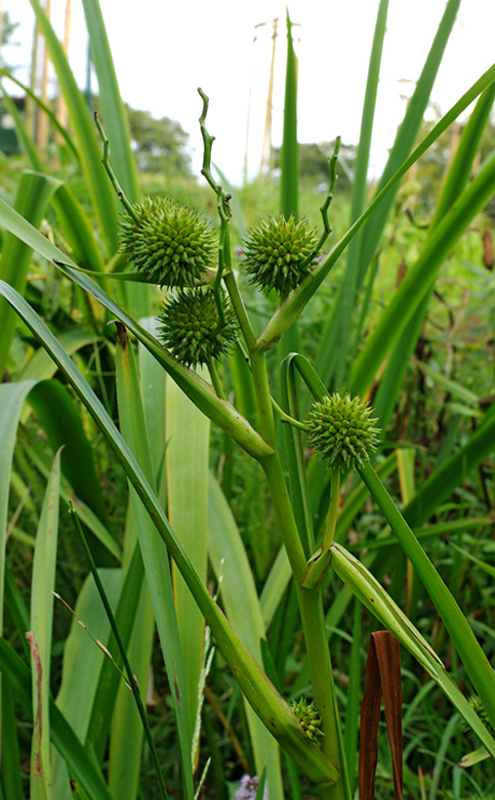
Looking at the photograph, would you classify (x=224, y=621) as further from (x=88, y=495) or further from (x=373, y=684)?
(x=88, y=495)

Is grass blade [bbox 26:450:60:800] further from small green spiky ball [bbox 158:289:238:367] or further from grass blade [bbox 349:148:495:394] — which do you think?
grass blade [bbox 349:148:495:394]

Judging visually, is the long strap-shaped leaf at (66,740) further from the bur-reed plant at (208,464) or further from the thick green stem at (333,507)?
the thick green stem at (333,507)

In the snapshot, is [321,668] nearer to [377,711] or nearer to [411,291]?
[377,711]

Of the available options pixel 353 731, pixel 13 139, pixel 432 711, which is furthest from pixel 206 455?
pixel 13 139

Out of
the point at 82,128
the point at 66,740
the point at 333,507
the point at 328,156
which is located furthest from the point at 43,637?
the point at 82,128

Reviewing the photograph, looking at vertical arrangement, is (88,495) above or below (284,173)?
below

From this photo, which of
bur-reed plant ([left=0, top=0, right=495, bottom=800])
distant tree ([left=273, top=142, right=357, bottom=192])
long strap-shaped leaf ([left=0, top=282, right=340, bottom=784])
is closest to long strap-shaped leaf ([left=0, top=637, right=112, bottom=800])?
bur-reed plant ([left=0, top=0, right=495, bottom=800])
